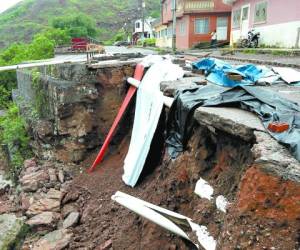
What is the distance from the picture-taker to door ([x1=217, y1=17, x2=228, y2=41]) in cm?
2706

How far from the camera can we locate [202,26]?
27.4 metres

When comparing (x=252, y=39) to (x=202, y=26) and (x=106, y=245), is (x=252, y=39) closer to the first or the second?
(x=202, y=26)

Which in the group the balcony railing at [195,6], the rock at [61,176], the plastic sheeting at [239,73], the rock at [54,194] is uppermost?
the balcony railing at [195,6]

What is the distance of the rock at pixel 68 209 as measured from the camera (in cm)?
684

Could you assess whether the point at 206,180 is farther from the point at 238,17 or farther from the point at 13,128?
the point at 238,17

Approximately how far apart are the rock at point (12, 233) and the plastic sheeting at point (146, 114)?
7.05 ft

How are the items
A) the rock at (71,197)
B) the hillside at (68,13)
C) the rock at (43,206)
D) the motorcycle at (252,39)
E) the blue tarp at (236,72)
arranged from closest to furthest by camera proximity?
the blue tarp at (236,72) < the rock at (43,206) < the rock at (71,197) < the motorcycle at (252,39) < the hillside at (68,13)

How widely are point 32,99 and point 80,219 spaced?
5.50 metres

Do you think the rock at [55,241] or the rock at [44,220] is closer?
the rock at [55,241]

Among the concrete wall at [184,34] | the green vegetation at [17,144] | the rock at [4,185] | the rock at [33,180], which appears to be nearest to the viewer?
the rock at [33,180]

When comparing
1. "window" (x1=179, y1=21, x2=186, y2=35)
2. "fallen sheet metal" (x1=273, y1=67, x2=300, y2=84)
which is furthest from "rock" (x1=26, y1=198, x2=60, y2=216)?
"window" (x1=179, y1=21, x2=186, y2=35)

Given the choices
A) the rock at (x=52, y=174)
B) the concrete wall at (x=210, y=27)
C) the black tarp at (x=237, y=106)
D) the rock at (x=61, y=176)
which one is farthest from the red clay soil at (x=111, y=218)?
the concrete wall at (x=210, y=27)

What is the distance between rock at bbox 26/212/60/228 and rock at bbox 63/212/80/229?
275 millimetres

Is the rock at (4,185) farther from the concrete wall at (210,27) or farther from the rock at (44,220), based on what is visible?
the concrete wall at (210,27)
